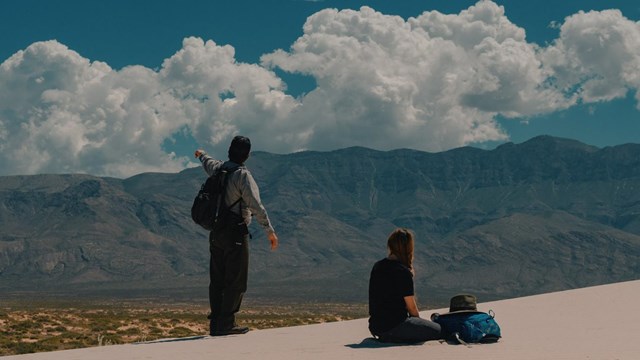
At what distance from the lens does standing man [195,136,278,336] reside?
12.0 meters

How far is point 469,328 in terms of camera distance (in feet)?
36.8

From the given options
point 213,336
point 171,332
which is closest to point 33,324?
point 171,332

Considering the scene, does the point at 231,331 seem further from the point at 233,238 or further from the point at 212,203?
the point at 212,203

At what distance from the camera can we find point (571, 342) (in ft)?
37.2

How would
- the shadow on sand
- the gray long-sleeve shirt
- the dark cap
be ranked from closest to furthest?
1. the shadow on sand
2. the dark cap
3. the gray long-sleeve shirt

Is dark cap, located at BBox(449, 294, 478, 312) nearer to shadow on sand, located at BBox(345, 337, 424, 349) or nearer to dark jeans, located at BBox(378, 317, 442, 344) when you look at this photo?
dark jeans, located at BBox(378, 317, 442, 344)

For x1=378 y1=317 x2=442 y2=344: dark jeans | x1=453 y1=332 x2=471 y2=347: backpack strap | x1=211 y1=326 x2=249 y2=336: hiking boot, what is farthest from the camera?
x1=211 y1=326 x2=249 y2=336: hiking boot

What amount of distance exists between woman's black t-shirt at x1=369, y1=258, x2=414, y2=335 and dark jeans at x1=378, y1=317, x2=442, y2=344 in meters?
0.09

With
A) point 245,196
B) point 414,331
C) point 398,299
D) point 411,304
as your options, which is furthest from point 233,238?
point 414,331

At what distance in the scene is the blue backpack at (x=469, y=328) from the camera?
11.2 metres

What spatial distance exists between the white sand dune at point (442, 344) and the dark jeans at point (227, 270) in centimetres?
50

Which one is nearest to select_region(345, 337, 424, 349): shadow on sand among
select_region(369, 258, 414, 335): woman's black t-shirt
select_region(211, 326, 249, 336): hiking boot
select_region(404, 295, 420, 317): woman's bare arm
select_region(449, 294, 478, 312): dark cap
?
select_region(369, 258, 414, 335): woman's black t-shirt

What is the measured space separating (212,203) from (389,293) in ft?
9.71

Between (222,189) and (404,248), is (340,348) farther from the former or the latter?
(222,189)
